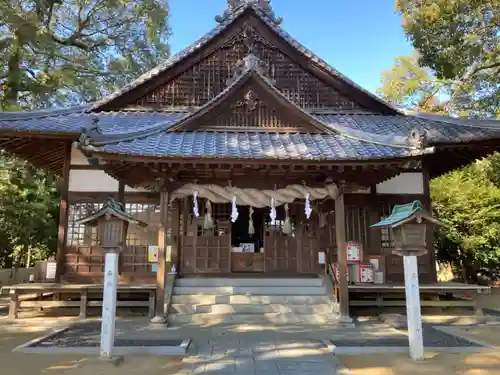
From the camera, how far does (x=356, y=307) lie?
1085 cm

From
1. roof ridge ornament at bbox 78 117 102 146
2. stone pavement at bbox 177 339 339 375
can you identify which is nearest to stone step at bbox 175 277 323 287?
stone pavement at bbox 177 339 339 375

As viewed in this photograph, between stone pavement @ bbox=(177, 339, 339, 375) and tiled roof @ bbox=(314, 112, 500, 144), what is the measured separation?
6.12m

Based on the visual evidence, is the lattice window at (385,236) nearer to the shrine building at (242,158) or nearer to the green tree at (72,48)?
the shrine building at (242,158)

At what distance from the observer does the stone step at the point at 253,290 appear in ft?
33.2

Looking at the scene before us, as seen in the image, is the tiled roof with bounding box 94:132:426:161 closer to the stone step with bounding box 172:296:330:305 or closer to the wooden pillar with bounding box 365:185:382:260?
the wooden pillar with bounding box 365:185:382:260

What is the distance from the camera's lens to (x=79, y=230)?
11.1 m

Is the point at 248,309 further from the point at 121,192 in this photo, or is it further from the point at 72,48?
the point at 72,48

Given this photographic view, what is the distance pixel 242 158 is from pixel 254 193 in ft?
4.20

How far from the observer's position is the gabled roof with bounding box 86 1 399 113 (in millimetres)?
12469

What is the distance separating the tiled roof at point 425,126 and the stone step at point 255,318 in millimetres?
5026

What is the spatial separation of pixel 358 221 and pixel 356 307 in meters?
2.35

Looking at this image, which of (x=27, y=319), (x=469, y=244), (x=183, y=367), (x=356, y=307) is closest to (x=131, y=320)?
(x=27, y=319)

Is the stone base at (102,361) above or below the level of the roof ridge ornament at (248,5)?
below

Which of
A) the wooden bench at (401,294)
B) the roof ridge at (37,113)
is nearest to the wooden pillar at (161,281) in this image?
the wooden bench at (401,294)
